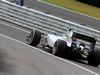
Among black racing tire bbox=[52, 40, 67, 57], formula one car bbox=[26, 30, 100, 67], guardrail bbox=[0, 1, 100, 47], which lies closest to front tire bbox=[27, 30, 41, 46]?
formula one car bbox=[26, 30, 100, 67]

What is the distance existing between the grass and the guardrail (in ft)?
48.4

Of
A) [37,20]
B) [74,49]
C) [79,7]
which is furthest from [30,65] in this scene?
[79,7]

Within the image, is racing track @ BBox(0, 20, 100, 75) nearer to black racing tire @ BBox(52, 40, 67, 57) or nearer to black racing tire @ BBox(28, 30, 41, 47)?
black racing tire @ BBox(52, 40, 67, 57)

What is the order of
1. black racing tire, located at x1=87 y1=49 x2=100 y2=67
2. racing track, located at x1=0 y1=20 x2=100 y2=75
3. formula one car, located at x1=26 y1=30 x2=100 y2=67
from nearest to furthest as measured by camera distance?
1. racing track, located at x1=0 y1=20 x2=100 y2=75
2. formula one car, located at x1=26 y1=30 x2=100 y2=67
3. black racing tire, located at x1=87 y1=49 x2=100 y2=67

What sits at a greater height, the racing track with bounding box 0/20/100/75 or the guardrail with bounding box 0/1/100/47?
the racing track with bounding box 0/20/100/75

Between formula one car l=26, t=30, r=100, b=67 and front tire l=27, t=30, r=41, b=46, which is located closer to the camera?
formula one car l=26, t=30, r=100, b=67

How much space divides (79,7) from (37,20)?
55.7 feet

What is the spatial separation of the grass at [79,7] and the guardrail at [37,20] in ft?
48.4

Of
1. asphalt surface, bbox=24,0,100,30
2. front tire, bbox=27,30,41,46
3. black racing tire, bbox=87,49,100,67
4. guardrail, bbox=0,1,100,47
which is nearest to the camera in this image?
black racing tire, bbox=87,49,100,67

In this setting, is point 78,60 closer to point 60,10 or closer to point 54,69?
point 54,69

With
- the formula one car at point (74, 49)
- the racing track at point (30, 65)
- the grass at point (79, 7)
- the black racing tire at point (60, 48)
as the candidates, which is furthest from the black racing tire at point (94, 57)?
the grass at point (79, 7)

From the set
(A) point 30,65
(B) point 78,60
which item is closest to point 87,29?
(B) point 78,60

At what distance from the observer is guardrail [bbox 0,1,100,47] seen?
14.6 metres

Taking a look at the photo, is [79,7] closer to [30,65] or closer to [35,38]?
[35,38]
